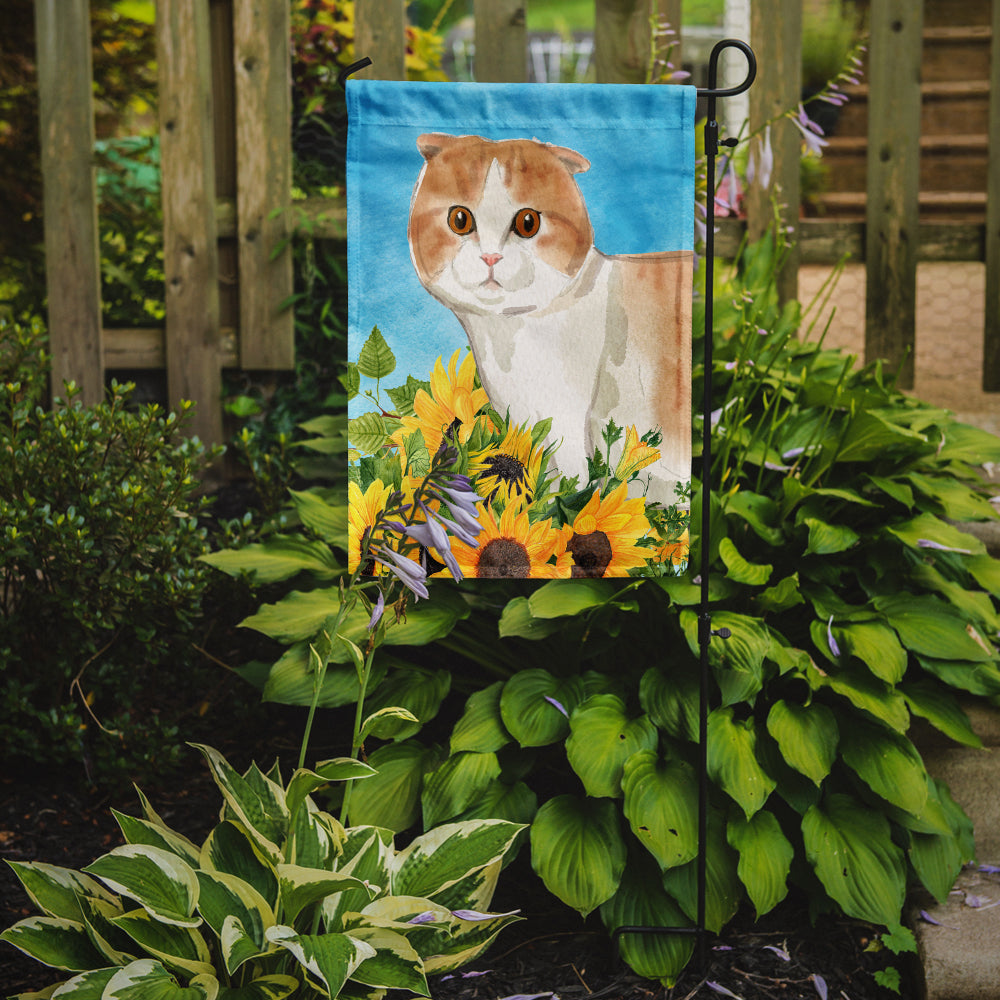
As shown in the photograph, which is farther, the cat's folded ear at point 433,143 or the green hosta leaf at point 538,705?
the green hosta leaf at point 538,705

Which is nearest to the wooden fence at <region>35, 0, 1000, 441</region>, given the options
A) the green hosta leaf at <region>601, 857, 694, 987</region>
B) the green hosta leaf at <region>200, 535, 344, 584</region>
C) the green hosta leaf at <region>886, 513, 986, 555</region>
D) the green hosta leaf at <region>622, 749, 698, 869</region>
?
the green hosta leaf at <region>200, 535, 344, 584</region>

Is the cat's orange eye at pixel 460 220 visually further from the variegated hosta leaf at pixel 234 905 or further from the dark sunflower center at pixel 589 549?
the variegated hosta leaf at pixel 234 905

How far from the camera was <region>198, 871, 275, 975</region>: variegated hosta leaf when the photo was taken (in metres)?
1.47

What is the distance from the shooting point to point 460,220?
169 centimetres

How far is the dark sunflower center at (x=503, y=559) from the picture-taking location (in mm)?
1710

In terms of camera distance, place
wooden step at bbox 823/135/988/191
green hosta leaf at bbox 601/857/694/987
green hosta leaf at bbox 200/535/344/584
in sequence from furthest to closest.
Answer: wooden step at bbox 823/135/988/191 → green hosta leaf at bbox 200/535/344/584 → green hosta leaf at bbox 601/857/694/987

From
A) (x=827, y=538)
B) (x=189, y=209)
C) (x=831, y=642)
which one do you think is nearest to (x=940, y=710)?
(x=831, y=642)

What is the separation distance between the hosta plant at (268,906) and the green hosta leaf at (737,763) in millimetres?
399

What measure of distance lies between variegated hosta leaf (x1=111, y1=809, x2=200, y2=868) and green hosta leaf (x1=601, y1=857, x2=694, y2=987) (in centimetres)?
73

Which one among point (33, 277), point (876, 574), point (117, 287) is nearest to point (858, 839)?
point (876, 574)

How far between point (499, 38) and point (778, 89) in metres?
0.87

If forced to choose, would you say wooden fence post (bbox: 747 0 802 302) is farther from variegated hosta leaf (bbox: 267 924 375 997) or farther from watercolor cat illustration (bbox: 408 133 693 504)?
variegated hosta leaf (bbox: 267 924 375 997)

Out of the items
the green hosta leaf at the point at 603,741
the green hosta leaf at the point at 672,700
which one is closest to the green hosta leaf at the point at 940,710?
the green hosta leaf at the point at 672,700

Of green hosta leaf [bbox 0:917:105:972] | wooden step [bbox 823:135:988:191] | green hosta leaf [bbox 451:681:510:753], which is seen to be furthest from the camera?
wooden step [bbox 823:135:988:191]
